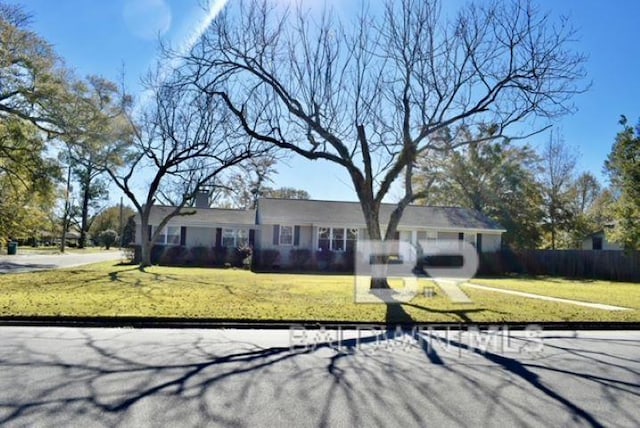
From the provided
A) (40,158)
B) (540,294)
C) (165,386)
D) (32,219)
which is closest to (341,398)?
(165,386)

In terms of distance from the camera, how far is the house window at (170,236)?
29.0 meters

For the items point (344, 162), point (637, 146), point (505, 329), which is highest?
point (637, 146)

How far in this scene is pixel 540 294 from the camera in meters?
14.9

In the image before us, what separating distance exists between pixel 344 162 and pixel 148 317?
7.88 meters

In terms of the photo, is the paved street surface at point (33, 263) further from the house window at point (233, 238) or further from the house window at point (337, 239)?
the house window at point (337, 239)

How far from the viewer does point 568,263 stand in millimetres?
27016

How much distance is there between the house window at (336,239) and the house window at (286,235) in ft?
5.67

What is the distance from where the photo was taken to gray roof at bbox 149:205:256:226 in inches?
1146

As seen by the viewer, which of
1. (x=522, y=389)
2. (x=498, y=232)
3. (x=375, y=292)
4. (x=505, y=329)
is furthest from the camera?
(x=498, y=232)

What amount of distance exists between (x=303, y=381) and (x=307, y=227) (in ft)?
72.5

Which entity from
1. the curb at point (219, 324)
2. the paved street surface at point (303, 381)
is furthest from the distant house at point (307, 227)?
the paved street surface at point (303, 381)

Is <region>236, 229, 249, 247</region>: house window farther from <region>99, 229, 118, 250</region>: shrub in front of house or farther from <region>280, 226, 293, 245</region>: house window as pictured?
<region>99, 229, 118, 250</region>: shrub in front of house

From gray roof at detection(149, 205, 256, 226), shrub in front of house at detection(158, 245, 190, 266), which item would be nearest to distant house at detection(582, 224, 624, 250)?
gray roof at detection(149, 205, 256, 226)

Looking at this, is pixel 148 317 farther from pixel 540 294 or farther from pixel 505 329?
pixel 540 294
